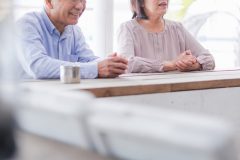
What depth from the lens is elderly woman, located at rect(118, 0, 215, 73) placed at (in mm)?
2195

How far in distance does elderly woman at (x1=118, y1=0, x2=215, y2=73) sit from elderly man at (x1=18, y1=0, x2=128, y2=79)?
0.28 meters

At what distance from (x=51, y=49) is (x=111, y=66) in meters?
0.40

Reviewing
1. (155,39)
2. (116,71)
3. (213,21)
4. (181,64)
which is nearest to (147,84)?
(116,71)

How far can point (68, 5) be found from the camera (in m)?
1.90

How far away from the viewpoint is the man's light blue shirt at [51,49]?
159cm

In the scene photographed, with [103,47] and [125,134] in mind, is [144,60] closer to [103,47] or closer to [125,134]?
[103,47]

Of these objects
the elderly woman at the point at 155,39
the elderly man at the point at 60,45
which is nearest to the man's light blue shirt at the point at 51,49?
the elderly man at the point at 60,45

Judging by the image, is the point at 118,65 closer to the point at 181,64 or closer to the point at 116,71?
the point at 116,71

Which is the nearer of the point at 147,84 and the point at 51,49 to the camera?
the point at 147,84

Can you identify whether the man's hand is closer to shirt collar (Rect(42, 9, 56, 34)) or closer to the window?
shirt collar (Rect(42, 9, 56, 34))

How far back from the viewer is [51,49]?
1.92 m

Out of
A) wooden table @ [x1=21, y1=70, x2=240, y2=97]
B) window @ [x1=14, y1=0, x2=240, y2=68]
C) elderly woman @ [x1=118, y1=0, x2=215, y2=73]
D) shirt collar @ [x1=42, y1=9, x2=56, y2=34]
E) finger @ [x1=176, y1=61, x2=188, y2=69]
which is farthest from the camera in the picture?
window @ [x1=14, y1=0, x2=240, y2=68]

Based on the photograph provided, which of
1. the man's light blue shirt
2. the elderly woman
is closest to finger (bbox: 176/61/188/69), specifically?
the elderly woman

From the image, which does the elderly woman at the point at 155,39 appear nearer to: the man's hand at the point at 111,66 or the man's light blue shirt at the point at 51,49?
the man's light blue shirt at the point at 51,49
